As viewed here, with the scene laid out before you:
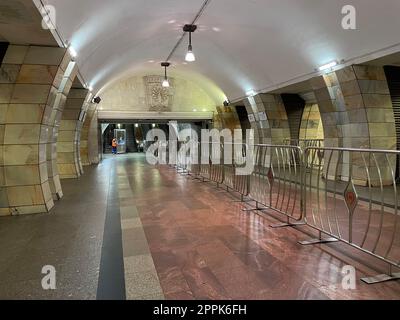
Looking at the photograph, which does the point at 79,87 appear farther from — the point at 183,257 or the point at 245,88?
the point at 183,257

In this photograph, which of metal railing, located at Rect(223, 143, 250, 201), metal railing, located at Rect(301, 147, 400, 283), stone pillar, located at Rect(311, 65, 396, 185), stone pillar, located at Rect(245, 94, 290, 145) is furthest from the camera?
stone pillar, located at Rect(245, 94, 290, 145)

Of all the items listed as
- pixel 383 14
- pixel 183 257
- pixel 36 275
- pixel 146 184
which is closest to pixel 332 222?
pixel 183 257

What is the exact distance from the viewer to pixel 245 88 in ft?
36.4

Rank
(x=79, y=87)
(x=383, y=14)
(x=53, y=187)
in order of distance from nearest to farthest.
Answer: (x=383, y=14), (x=53, y=187), (x=79, y=87)

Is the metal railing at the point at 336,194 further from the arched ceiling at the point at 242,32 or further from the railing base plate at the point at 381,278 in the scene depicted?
the arched ceiling at the point at 242,32

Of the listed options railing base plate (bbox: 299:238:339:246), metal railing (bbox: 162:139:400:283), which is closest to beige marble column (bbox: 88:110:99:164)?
metal railing (bbox: 162:139:400:283)

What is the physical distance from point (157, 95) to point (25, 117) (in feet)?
36.3

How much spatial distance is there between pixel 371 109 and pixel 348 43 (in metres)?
1.65

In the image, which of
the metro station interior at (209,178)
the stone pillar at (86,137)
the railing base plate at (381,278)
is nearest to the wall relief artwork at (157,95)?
the stone pillar at (86,137)

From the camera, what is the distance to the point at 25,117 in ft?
15.5

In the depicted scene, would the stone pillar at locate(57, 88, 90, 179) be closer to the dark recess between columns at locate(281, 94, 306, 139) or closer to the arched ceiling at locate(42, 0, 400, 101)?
the arched ceiling at locate(42, 0, 400, 101)

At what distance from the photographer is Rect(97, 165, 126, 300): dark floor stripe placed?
237 cm

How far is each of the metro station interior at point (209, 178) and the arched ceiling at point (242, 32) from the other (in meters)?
0.04

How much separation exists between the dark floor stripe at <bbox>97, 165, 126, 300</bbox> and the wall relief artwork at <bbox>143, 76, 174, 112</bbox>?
11315 millimetres
